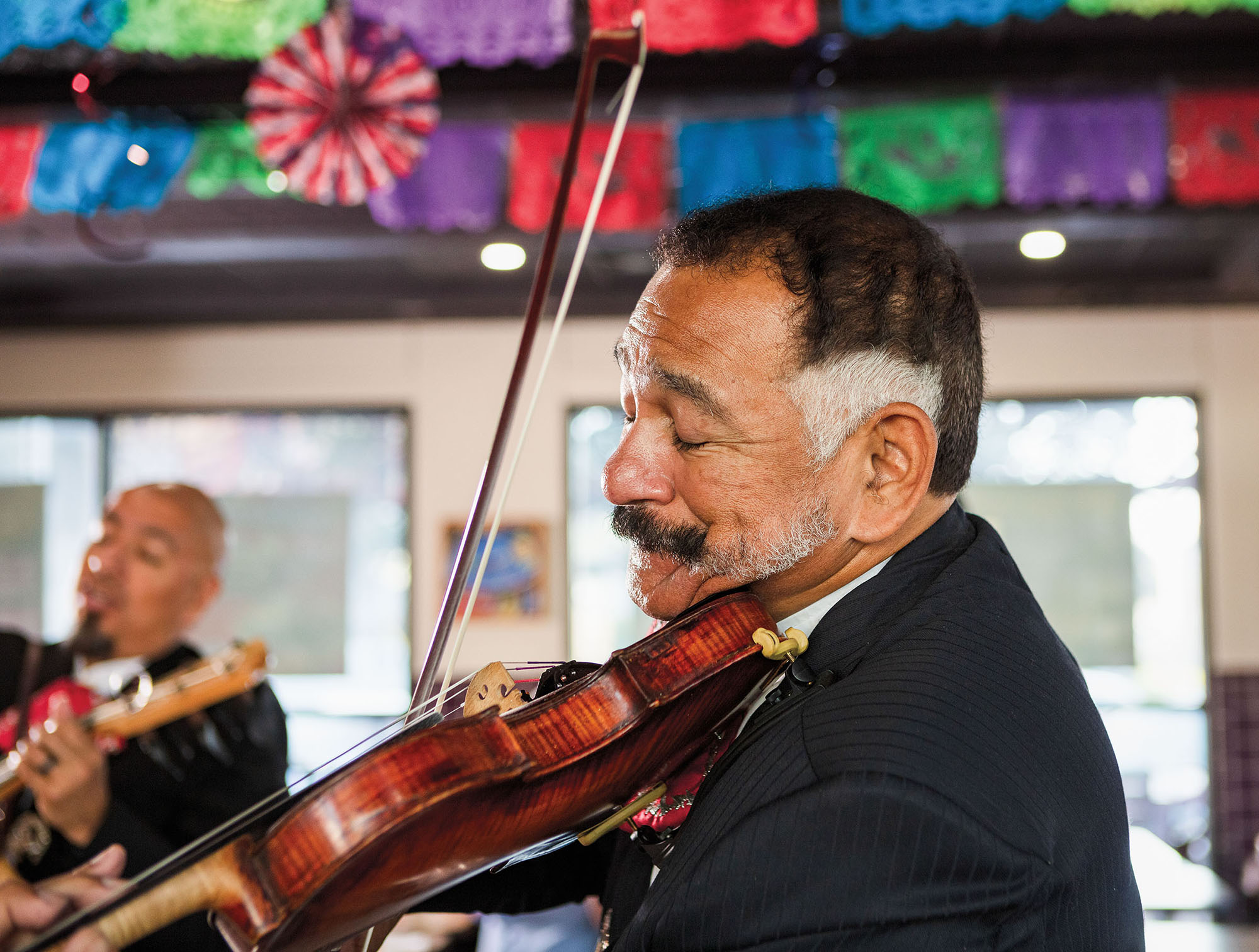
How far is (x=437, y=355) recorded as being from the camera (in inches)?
231

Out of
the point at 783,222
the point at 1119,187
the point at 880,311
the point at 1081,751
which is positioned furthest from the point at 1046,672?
the point at 1119,187

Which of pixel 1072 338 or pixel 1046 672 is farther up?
pixel 1072 338

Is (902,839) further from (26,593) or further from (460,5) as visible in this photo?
(26,593)

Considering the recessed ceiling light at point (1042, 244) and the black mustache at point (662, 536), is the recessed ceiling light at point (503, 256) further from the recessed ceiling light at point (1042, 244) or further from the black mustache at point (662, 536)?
the black mustache at point (662, 536)

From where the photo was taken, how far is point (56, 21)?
3.07 metres

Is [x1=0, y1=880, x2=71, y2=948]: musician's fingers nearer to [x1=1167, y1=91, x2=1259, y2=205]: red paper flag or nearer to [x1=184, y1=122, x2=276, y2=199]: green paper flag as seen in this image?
[x1=184, y1=122, x2=276, y2=199]: green paper flag

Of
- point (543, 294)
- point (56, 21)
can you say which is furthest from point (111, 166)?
point (543, 294)

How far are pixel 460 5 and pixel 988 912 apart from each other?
10.2 ft

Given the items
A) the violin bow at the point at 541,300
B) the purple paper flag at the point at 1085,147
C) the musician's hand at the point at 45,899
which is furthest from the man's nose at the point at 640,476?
the purple paper flag at the point at 1085,147

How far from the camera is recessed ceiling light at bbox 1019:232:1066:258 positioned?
15.2 ft

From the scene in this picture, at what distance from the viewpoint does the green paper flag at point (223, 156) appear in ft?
13.0

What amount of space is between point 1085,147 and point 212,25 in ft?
9.55

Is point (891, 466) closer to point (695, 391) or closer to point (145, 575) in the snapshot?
point (695, 391)

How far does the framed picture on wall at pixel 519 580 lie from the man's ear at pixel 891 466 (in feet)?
15.4
